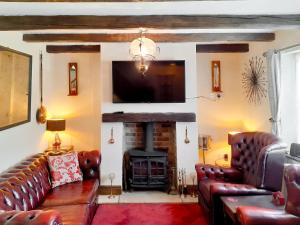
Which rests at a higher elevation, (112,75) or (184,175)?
(112,75)

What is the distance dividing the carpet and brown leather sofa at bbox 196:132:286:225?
209 mm

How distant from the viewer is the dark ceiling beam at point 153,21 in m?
3.13

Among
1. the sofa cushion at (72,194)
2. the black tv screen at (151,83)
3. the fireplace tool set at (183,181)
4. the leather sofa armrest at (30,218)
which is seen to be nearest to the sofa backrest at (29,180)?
the sofa cushion at (72,194)

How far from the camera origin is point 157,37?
14.0 feet

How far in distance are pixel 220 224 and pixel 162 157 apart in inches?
67.7

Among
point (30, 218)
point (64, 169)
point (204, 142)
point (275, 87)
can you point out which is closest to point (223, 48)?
point (275, 87)

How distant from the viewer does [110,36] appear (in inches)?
169

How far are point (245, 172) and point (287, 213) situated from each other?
5.39 feet

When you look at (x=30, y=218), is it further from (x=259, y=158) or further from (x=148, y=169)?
(x=148, y=169)

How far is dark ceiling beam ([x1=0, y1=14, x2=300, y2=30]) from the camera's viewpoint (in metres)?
3.13

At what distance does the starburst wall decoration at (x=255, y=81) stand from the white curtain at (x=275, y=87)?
1.73 ft

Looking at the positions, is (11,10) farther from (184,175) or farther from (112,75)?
(184,175)

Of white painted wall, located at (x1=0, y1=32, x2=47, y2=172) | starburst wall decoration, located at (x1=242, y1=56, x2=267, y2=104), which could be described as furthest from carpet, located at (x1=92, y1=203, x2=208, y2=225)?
starburst wall decoration, located at (x1=242, y1=56, x2=267, y2=104)

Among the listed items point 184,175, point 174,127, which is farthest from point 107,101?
point 184,175
